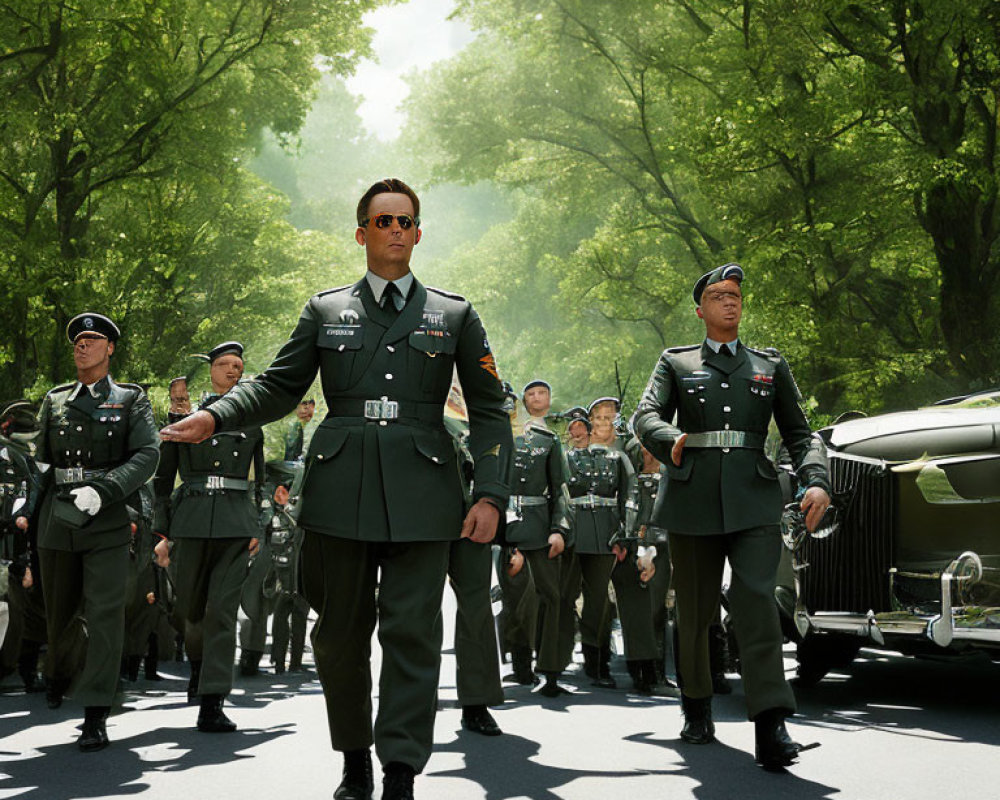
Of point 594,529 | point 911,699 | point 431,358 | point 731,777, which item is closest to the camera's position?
point 431,358

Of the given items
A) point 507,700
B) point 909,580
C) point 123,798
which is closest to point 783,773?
point 909,580

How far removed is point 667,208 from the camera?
2678cm

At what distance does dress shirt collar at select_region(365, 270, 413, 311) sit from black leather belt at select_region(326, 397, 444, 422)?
369mm

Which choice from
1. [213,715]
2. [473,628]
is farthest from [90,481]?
[473,628]

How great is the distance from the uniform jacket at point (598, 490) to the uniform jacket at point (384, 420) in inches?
224

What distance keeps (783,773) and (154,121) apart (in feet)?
59.5

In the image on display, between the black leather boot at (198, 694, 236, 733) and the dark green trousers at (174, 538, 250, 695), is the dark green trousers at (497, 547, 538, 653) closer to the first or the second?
the dark green trousers at (174, 538, 250, 695)

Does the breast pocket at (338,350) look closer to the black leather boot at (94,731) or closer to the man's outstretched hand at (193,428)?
the man's outstretched hand at (193,428)

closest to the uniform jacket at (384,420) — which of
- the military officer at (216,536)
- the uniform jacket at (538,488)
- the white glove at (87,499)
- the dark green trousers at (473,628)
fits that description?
the white glove at (87,499)

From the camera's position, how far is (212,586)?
8500 millimetres

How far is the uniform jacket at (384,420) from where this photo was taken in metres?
5.17

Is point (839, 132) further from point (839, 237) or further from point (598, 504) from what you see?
point (598, 504)

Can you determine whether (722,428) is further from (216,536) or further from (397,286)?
(216,536)

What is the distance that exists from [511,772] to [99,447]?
2794 millimetres
